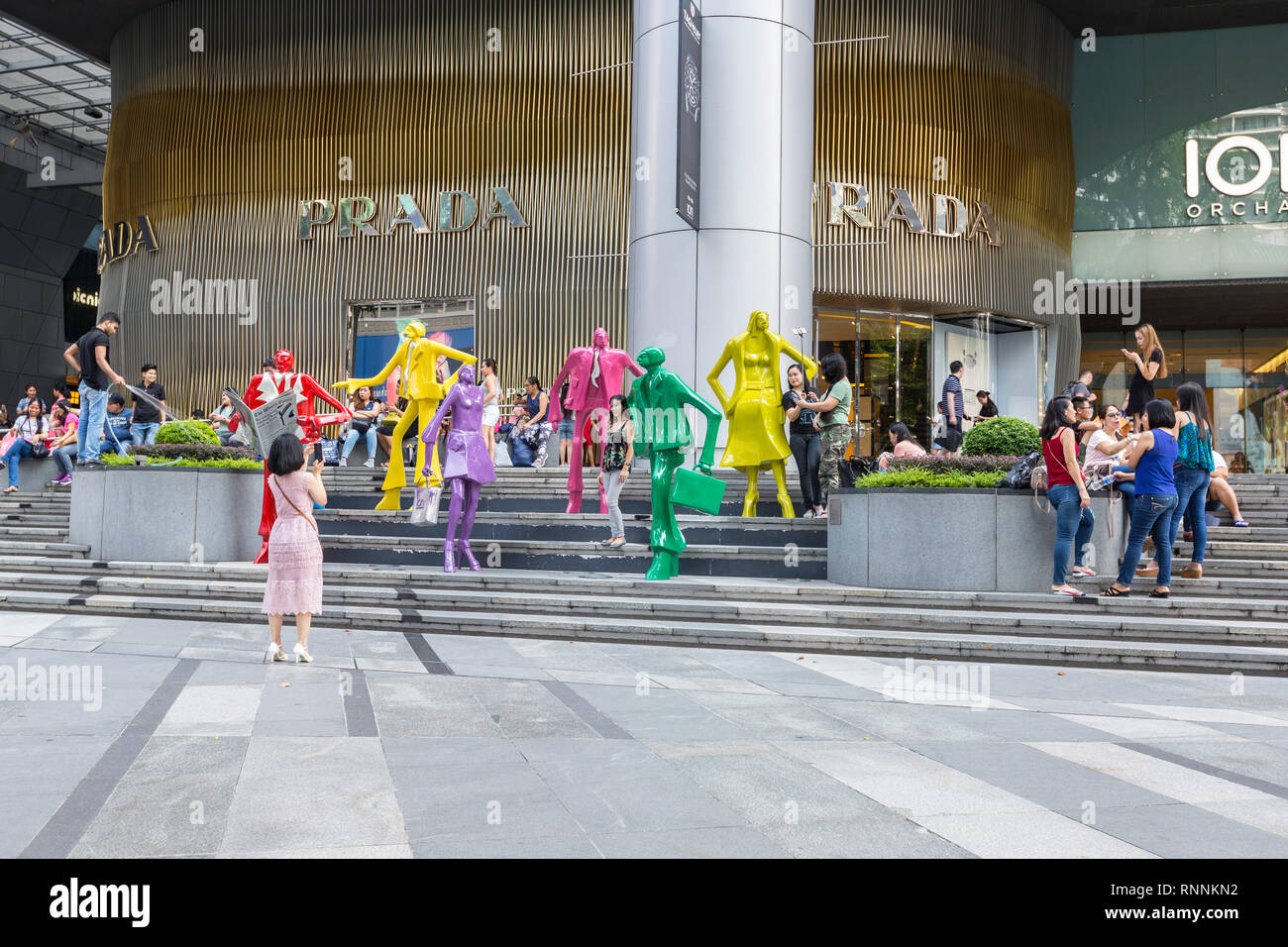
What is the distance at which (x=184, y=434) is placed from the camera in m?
12.6

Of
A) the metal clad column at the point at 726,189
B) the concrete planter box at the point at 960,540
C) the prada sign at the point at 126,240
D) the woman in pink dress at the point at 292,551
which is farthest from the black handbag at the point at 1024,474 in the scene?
the prada sign at the point at 126,240

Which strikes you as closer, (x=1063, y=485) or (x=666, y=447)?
(x=1063, y=485)

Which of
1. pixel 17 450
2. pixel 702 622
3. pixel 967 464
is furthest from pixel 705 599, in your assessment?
pixel 17 450

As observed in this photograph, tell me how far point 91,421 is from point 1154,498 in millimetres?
11980

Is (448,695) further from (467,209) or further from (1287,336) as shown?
(1287,336)

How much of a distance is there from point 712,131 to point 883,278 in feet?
21.1

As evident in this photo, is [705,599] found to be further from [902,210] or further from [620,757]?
[902,210]

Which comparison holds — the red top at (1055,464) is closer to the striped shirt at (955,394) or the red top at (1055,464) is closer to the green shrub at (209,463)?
the striped shirt at (955,394)

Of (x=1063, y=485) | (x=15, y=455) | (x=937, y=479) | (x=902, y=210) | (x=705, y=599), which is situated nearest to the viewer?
(x=1063, y=485)

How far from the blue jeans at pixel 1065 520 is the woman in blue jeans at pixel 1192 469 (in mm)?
822

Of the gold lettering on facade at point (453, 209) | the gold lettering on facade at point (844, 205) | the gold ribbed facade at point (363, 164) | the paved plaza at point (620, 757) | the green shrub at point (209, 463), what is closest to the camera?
the paved plaza at point (620, 757)

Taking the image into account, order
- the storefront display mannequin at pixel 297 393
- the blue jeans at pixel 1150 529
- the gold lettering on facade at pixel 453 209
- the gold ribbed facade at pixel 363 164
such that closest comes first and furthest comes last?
1. the blue jeans at pixel 1150 529
2. the storefront display mannequin at pixel 297 393
3. the gold ribbed facade at pixel 363 164
4. the gold lettering on facade at pixel 453 209

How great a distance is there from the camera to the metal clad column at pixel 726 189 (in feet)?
53.8

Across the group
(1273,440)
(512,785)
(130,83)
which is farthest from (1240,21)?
(512,785)
